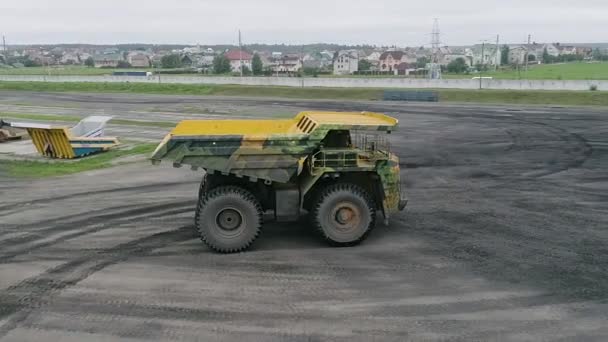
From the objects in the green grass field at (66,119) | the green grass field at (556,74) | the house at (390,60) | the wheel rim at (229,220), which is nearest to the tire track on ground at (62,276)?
the wheel rim at (229,220)

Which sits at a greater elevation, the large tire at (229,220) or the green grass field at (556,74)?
the green grass field at (556,74)

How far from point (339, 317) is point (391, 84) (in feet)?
174

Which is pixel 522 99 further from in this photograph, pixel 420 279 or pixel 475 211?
pixel 420 279

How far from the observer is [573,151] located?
71.2 feet

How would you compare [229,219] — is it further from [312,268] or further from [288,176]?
[312,268]

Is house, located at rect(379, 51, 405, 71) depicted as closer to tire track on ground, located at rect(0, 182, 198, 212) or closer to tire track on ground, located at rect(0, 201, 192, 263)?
tire track on ground, located at rect(0, 182, 198, 212)

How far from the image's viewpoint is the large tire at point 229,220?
34.9 feet

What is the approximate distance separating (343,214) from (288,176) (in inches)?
50.9

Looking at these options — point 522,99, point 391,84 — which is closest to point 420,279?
point 522,99

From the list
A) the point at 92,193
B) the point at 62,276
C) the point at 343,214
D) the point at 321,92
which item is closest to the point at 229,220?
the point at 343,214

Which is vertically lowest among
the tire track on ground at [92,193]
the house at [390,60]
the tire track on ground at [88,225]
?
the tire track on ground at [88,225]

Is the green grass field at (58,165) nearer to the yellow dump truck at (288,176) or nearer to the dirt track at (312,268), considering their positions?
the dirt track at (312,268)

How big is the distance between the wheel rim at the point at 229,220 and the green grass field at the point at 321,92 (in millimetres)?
37761

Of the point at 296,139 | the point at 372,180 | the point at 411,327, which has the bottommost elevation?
the point at 411,327
